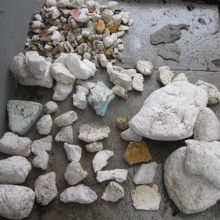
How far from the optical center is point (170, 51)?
2285 mm

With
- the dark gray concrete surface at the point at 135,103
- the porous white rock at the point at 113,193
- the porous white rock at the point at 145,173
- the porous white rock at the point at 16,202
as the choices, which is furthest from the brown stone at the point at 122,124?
the porous white rock at the point at 16,202

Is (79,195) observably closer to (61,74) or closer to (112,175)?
(112,175)

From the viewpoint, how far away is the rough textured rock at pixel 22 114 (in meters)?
1.86

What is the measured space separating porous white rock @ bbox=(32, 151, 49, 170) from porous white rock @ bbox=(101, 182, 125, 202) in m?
0.37

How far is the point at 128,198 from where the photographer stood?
1686 millimetres

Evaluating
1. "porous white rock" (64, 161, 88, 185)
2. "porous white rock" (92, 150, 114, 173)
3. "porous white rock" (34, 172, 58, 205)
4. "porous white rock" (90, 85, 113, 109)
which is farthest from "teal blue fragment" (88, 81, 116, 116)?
"porous white rock" (34, 172, 58, 205)

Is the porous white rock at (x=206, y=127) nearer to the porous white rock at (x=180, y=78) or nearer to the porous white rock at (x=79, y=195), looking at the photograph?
the porous white rock at (x=180, y=78)

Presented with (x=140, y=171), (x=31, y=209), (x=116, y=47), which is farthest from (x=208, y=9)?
(x=31, y=209)

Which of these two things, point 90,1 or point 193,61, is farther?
point 90,1

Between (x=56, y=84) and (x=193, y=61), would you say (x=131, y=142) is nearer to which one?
(x=56, y=84)

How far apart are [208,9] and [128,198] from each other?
1687 millimetres

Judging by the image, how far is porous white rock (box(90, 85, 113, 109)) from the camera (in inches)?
76.2

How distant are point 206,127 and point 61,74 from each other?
0.92 meters

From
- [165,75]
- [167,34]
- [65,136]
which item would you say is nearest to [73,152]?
[65,136]
